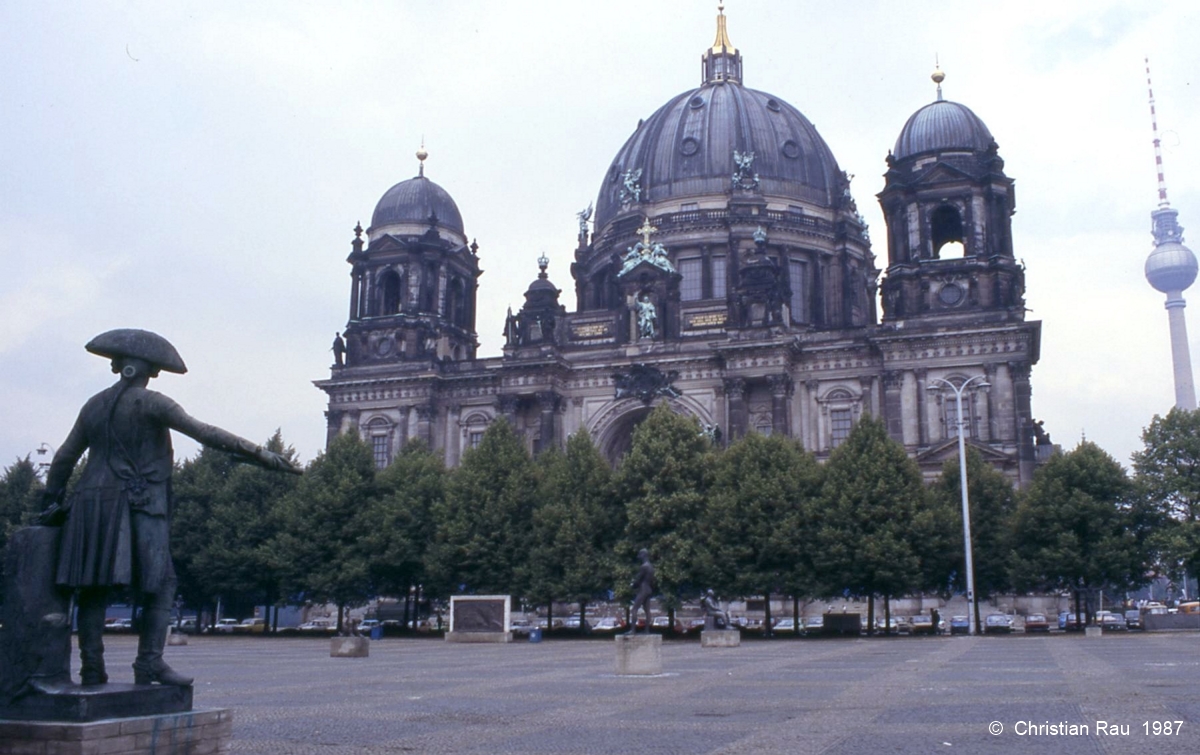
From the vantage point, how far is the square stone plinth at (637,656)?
2338 centimetres

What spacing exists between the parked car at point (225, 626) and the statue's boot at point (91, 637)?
5877 cm

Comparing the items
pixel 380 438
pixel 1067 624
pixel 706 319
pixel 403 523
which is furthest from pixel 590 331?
pixel 1067 624

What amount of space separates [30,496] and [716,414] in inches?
1541

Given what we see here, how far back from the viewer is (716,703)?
56.0 ft

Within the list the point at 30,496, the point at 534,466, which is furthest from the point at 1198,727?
the point at 30,496

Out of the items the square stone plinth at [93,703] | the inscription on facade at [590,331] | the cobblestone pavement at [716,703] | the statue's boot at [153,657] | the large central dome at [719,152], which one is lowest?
the cobblestone pavement at [716,703]

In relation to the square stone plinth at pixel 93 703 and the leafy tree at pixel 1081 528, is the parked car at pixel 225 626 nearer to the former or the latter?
the leafy tree at pixel 1081 528

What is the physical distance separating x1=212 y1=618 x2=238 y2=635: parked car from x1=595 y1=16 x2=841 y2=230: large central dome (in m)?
40.0

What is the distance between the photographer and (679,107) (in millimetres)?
90375

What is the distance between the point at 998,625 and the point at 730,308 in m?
25.7

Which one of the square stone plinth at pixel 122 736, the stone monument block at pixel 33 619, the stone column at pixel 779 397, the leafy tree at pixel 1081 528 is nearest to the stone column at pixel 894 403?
the stone column at pixel 779 397

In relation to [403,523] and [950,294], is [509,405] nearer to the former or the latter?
[403,523]

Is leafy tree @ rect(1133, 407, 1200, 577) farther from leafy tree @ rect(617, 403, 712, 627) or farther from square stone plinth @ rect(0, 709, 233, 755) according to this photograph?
square stone plinth @ rect(0, 709, 233, 755)

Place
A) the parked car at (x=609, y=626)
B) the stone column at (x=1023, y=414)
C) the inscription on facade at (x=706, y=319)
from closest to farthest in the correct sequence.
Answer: the parked car at (x=609, y=626), the stone column at (x=1023, y=414), the inscription on facade at (x=706, y=319)
